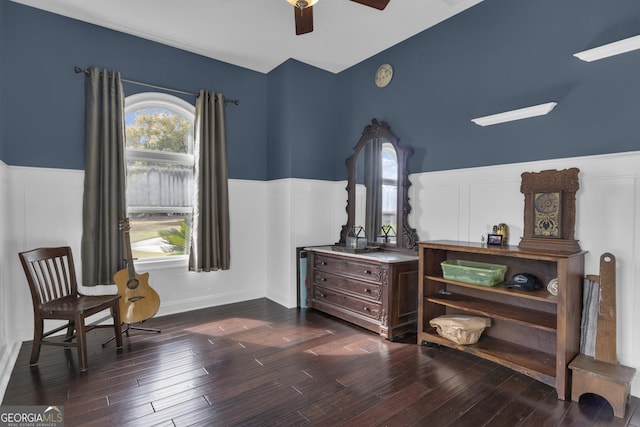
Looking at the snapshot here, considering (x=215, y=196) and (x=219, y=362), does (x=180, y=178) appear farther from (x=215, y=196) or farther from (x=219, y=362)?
(x=219, y=362)

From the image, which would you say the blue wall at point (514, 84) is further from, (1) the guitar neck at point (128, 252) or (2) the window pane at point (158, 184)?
(1) the guitar neck at point (128, 252)

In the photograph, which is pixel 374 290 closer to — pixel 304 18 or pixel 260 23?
pixel 304 18

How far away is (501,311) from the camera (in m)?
2.51

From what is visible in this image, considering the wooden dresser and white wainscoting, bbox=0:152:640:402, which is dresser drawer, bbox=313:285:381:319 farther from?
white wainscoting, bbox=0:152:640:402

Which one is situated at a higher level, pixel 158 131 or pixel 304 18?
pixel 304 18

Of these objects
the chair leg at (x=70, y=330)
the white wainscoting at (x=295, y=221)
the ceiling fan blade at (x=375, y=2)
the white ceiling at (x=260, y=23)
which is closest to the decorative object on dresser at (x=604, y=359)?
the white wainscoting at (x=295, y=221)

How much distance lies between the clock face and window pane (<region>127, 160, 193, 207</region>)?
3506mm

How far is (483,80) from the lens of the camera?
297cm

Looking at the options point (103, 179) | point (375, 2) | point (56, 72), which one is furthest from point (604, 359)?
point (56, 72)

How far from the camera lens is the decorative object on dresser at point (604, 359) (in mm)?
1984

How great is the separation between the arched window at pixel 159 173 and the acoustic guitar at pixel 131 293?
470 millimetres

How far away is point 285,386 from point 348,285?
4.59ft

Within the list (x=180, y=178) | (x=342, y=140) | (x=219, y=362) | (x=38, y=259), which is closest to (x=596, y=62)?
(x=342, y=140)

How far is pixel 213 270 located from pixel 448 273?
2.62 m
